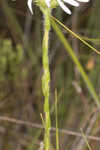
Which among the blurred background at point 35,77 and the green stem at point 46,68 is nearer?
the green stem at point 46,68

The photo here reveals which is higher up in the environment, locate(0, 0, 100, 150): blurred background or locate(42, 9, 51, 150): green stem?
locate(42, 9, 51, 150): green stem

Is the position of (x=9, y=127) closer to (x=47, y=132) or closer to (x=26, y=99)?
(x=26, y=99)

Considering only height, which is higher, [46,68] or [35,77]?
[46,68]

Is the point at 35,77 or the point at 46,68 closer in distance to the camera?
the point at 46,68

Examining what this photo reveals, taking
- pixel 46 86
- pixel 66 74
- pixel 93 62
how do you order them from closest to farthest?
pixel 46 86, pixel 93 62, pixel 66 74

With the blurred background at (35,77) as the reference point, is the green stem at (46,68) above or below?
above

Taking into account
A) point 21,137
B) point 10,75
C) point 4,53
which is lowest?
point 21,137

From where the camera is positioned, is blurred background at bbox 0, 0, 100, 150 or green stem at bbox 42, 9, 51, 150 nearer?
green stem at bbox 42, 9, 51, 150

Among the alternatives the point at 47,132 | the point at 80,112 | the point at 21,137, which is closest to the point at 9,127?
the point at 21,137
